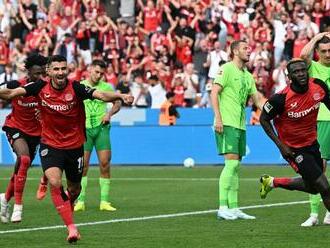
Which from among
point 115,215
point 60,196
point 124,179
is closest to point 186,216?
point 115,215

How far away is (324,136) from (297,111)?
1313 mm

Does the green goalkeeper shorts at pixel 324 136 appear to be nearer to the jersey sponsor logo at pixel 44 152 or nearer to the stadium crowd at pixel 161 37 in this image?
the jersey sponsor logo at pixel 44 152

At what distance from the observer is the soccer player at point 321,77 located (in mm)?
14570

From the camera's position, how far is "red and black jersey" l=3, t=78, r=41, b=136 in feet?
53.0

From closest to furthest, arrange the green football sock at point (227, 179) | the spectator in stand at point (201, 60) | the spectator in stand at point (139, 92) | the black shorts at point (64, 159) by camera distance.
A: 1. the black shorts at point (64, 159)
2. the green football sock at point (227, 179)
3. the spectator in stand at point (139, 92)
4. the spectator in stand at point (201, 60)

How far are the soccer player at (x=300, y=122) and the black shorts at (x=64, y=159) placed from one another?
7.57ft

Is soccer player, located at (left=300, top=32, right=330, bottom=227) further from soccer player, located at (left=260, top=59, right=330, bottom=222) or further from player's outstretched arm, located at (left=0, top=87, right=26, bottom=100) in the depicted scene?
player's outstretched arm, located at (left=0, top=87, right=26, bottom=100)

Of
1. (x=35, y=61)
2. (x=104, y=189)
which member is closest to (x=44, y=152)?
(x=35, y=61)

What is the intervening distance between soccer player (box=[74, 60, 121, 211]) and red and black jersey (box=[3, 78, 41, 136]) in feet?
5.16

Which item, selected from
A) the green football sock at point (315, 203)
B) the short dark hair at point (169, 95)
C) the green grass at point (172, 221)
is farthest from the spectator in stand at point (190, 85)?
the green football sock at point (315, 203)

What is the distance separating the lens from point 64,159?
44.0ft

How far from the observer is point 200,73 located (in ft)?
107

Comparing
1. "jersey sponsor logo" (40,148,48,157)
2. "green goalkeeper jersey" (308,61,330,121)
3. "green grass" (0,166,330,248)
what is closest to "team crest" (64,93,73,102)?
"jersey sponsor logo" (40,148,48,157)

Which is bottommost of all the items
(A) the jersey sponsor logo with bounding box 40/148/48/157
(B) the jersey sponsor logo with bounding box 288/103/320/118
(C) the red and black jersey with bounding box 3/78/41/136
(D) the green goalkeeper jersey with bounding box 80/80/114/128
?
(D) the green goalkeeper jersey with bounding box 80/80/114/128
